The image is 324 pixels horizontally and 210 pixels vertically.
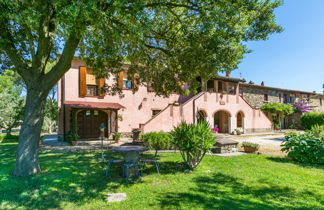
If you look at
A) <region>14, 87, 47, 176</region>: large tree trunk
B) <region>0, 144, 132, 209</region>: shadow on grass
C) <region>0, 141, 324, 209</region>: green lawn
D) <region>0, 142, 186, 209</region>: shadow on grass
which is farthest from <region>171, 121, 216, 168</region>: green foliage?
<region>14, 87, 47, 176</region>: large tree trunk

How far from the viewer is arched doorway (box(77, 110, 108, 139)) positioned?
49.4 feet

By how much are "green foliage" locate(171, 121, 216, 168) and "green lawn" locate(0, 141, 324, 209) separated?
57cm

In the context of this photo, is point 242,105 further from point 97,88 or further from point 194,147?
point 194,147

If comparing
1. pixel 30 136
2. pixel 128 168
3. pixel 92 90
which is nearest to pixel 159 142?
pixel 128 168

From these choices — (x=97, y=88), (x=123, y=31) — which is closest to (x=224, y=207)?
(x=123, y=31)

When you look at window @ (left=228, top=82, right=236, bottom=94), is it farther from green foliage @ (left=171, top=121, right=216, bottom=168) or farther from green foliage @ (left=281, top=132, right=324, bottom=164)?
green foliage @ (left=171, top=121, right=216, bottom=168)

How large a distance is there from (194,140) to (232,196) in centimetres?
217

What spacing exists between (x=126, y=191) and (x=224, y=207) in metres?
2.45

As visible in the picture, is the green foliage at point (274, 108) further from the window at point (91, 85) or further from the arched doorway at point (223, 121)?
the window at point (91, 85)

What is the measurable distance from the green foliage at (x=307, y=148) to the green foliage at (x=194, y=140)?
4.45 m

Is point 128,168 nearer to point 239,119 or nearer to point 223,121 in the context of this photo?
point 223,121

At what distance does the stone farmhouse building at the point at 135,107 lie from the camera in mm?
14492

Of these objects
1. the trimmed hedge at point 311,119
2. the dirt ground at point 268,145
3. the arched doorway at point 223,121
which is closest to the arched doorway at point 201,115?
the arched doorway at point 223,121

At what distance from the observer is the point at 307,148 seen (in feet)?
26.1
